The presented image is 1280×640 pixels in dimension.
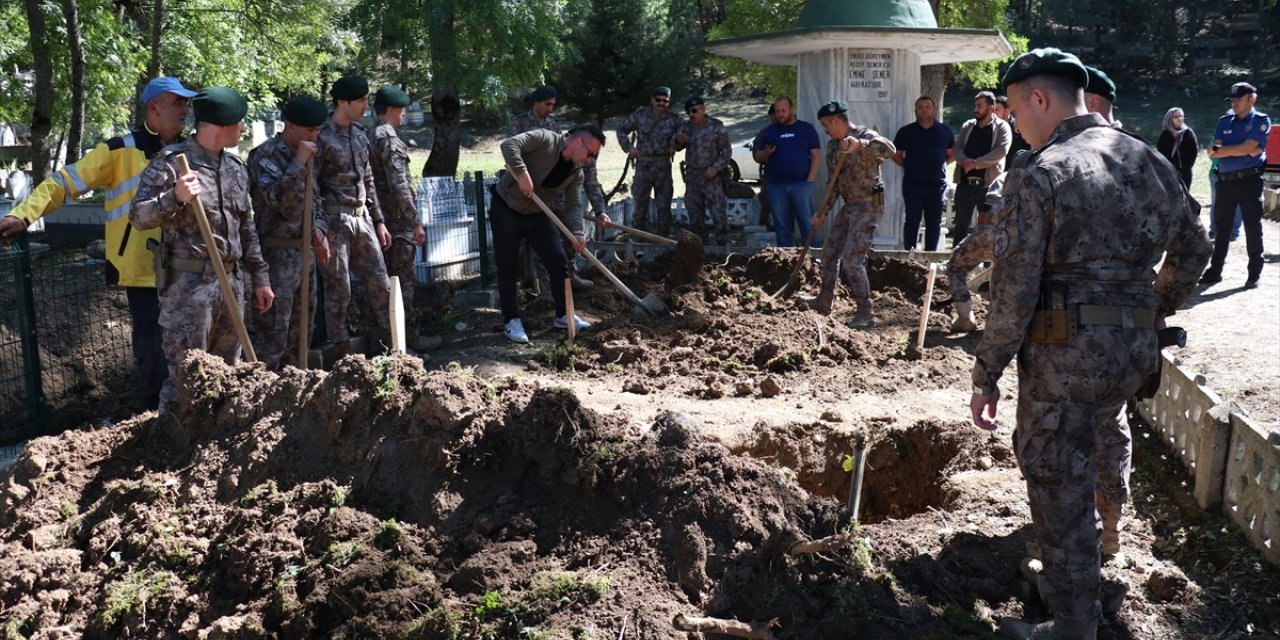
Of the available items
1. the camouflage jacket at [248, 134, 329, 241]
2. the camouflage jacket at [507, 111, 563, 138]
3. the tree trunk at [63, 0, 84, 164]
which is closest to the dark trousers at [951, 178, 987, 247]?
the camouflage jacket at [507, 111, 563, 138]

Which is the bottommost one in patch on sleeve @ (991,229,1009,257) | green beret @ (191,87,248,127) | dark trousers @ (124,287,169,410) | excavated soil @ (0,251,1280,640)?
excavated soil @ (0,251,1280,640)

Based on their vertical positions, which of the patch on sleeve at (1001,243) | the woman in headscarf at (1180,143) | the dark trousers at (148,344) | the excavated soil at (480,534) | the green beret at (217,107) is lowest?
the excavated soil at (480,534)

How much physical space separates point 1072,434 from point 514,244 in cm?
590

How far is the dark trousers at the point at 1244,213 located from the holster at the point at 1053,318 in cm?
836

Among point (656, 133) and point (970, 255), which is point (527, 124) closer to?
point (656, 133)

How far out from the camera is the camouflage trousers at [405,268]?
888cm

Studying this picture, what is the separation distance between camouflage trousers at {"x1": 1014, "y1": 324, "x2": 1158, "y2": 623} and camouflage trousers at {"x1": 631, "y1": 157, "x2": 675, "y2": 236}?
30.7 feet

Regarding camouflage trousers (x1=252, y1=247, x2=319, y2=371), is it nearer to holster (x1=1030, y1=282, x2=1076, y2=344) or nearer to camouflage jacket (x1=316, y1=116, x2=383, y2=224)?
camouflage jacket (x1=316, y1=116, x2=383, y2=224)

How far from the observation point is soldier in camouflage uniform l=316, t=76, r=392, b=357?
7566 mm

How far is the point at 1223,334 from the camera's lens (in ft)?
30.2

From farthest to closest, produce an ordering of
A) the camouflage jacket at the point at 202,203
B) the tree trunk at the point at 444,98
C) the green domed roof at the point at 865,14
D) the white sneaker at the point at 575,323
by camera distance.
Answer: the tree trunk at the point at 444,98, the green domed roof at the point at 865,14, the white sneaker at the point at 575,323, the camouflage jacket at the point at 202,203

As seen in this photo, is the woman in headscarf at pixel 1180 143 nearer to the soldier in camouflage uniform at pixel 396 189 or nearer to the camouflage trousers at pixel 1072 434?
the soldier in camouflage uniform at pixel 396 189

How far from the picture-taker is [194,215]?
5.77 metres

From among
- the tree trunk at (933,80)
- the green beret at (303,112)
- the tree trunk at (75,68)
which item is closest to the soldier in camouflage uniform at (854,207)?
the green beret at (303,112)
